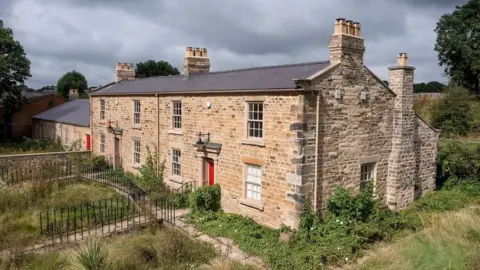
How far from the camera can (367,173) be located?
52.4ft

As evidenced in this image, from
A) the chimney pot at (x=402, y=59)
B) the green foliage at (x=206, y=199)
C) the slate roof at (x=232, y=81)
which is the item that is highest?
the chimney pot at (x=402, y=59)

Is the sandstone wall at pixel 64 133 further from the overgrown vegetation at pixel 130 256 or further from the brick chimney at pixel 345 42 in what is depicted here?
the brick chimney at pixel 345 42

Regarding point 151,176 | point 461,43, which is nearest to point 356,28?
point 151,176

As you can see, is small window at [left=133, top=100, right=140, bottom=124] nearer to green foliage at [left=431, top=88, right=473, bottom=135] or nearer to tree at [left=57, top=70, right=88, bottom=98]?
green foliage at [left=431, top=88, right=473, bottom=135]

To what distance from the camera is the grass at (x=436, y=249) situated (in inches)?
426

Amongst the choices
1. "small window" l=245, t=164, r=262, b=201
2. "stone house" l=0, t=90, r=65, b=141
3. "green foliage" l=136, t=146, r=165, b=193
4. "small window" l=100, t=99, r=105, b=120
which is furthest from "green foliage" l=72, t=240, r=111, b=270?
"stone house" l=0, t=90, r=65, b=141

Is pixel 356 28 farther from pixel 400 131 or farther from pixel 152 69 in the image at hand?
pixel 152 69

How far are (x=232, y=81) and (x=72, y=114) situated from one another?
79.0ft

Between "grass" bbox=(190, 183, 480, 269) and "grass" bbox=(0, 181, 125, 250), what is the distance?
5.91m

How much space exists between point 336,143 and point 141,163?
41.5ft

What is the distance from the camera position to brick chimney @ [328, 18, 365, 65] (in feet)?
46.3

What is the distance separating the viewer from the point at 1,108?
3909 centimetres

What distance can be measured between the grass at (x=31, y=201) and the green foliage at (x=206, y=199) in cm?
484

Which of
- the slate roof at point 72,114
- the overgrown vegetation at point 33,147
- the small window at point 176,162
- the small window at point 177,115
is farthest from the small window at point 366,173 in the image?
the overgrown vegetation at point 33,147
